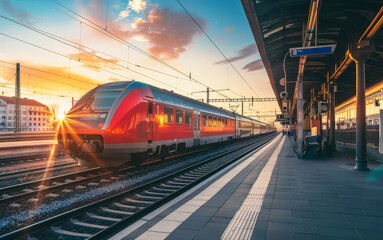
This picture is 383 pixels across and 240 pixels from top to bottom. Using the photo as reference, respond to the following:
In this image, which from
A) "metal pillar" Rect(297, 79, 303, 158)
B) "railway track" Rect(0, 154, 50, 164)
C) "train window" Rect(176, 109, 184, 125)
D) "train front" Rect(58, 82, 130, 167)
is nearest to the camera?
"train front" Rect(58, 82, 130, 167)

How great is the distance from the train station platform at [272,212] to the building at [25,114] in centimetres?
8893

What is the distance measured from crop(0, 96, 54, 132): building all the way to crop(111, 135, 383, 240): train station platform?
3501 inches

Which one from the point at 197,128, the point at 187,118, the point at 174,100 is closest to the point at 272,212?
the point at 174,100

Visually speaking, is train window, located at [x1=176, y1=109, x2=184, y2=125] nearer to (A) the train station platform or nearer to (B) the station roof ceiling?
(B) the station roof ceiling

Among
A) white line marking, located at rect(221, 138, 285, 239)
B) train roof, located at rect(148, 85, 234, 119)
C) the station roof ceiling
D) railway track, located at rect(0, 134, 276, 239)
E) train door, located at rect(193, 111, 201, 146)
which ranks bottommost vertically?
railway track, located at rect(0, 134, 276, 239)

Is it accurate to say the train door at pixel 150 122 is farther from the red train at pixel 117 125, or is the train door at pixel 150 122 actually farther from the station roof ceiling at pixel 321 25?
the station roof ceiling at pixel 321 25

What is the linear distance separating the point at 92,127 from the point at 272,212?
597 centimetres

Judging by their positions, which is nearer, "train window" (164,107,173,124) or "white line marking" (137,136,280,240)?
"white line marking" (137,136,280,240)

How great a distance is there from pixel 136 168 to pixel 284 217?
671 centimetres

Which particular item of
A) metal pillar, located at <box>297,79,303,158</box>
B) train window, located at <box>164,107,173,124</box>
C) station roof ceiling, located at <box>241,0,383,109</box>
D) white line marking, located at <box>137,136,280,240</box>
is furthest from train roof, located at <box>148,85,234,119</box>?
metal pillar, located at <box>297,79,303,158</box>

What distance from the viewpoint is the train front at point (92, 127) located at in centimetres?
816

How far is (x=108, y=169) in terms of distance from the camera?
9688mm

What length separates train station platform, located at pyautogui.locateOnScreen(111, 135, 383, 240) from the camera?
11.8 feet

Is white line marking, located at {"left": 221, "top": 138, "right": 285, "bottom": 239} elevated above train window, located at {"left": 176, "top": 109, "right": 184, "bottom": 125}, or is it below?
below
